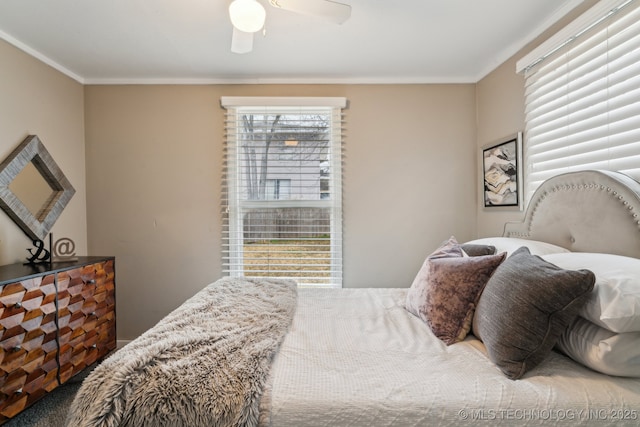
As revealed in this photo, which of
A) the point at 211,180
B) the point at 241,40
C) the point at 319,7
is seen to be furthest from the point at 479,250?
the point at 211,180

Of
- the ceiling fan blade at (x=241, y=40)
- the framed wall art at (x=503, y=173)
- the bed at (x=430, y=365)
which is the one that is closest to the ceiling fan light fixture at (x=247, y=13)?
the ceiling fan blade at (x=241, y=40)

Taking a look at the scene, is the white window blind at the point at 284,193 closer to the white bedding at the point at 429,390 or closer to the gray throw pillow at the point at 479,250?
the gray throw pillow at the point at 479,250

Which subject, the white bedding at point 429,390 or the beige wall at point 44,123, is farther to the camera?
the beige wall at point 44,123

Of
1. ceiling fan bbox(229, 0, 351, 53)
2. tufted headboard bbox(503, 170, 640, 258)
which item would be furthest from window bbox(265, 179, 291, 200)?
tufted headboard bbox(503, 170, 640, 258)

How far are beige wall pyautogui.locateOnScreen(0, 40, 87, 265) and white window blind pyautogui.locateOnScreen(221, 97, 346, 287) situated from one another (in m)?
1.25

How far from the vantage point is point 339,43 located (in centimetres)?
204

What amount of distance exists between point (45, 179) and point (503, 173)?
11.4ft

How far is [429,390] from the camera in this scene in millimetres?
911

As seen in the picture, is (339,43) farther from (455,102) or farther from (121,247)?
(121,247)

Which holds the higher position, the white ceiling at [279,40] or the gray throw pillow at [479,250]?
the white ceiling at [279,40]

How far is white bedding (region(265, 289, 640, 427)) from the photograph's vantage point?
85 centimetres

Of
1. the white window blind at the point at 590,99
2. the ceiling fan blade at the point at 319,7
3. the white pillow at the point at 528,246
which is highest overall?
the ceiling fan blade at the point at 319,7

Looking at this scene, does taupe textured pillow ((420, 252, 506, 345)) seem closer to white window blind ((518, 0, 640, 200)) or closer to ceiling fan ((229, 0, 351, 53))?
white window blind ((518, 0, 640, 200))

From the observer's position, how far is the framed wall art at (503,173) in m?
2.08
